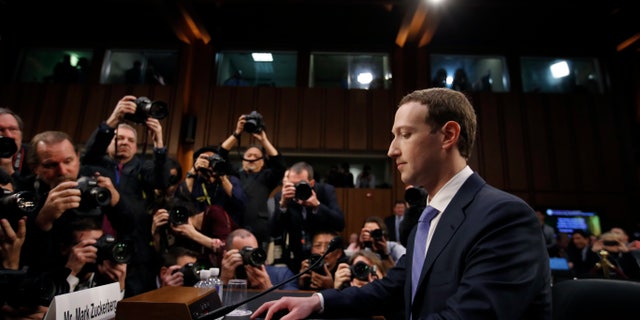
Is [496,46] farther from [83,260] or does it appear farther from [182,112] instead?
[83,260]

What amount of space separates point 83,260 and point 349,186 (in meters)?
4.83

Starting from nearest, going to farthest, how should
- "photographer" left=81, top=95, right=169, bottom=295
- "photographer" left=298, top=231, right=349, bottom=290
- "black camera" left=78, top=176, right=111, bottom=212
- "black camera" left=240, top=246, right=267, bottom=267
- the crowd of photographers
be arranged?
the crowd of photographers → "black camera" left=78, top=176, right=111, bottom=212 → "black camera" left=240, top=246, right=267, bottom=267 → "photographer" left=298, top=231, right=349, bottom=290 → "photographer" left=81, top=95, right=169, bottom=295

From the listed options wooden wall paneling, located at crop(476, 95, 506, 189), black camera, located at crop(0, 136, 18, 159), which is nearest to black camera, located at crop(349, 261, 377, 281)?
black camera, located at crop(0, 136, 18, 159)

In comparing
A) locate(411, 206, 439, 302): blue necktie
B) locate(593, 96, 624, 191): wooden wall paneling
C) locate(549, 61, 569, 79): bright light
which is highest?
locate(549, 61, 569, 79): bright light

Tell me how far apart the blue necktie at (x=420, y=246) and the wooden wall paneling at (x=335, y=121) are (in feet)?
17.3

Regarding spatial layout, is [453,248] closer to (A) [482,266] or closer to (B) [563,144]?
(A) [482,266]

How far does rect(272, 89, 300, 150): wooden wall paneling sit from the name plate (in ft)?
17.0

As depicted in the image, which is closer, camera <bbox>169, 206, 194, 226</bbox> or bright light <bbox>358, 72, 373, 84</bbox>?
camera <bbox>169, 206, 194, 226</bbox>

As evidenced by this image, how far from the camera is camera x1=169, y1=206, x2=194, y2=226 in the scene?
2.11m

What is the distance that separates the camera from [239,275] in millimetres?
1866

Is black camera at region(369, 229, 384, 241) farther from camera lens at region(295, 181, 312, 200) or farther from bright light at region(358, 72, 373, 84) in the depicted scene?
bright light at region(358, 72, 373, 84)

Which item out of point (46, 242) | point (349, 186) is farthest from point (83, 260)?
point (349, 186)

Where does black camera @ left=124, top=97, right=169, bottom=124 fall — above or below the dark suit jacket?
above

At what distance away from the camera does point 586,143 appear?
20.6 feet
